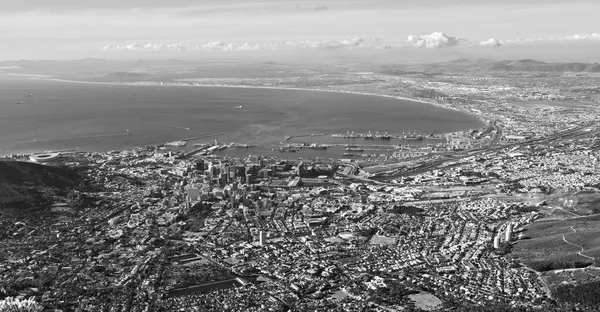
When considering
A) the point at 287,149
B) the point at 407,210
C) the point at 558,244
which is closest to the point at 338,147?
the point at 287,149

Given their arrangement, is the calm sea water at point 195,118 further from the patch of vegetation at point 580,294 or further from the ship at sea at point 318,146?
the patch of vegetation at point 580,294

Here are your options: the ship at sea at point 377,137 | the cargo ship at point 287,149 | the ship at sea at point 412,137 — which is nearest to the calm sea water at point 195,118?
the cargo ship at point 287,149

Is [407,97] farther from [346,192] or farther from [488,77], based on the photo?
[346,192]

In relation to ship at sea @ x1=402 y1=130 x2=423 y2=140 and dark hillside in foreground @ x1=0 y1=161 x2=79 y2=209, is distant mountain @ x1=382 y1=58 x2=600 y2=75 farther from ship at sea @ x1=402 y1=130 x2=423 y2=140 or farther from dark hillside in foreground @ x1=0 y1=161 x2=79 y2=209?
dark hillside in foreground @ x1=0 y1=161 x2=79 y2=209

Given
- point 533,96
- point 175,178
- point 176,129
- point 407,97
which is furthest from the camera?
point 407,97

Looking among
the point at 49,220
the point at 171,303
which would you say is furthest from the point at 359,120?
the point at 171,303

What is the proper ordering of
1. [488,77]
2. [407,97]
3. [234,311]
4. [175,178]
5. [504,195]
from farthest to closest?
A: [488,77] → [407,97] → [175,178] → [504,195] → [234,311]

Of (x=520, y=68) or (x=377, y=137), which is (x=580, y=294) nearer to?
(x=377, y=137)
